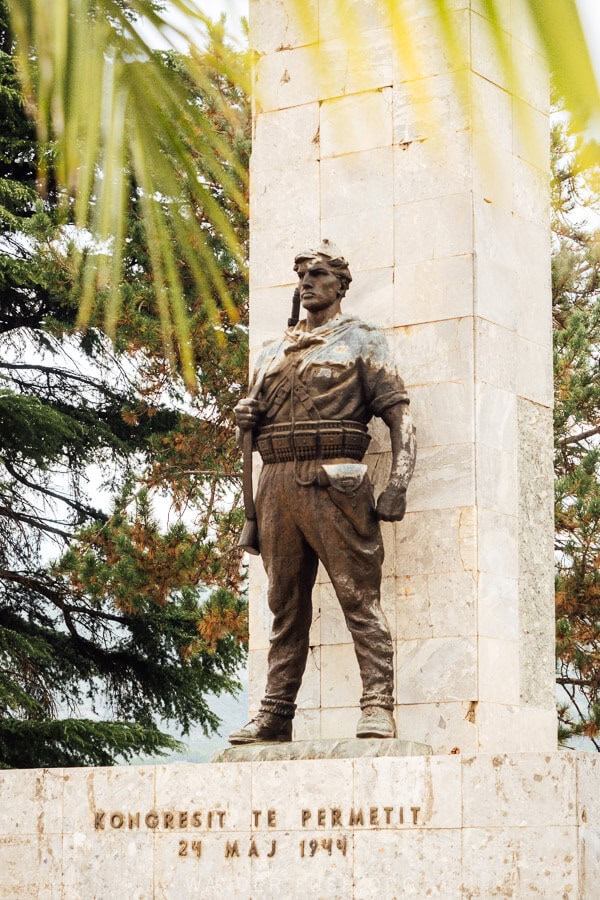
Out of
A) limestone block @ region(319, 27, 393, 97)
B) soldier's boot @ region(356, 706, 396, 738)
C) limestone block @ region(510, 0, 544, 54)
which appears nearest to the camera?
limestone block @ region(510, 0, 544, 54)

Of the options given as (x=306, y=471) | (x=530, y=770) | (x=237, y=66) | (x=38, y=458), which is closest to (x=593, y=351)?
(x=38, y=458)

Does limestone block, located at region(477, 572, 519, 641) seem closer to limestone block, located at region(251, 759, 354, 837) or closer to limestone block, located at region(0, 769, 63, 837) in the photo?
limestone block, located at region(251, 759, 354, 837)

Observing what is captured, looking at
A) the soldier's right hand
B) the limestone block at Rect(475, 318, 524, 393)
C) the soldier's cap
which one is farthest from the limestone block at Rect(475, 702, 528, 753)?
the soldier's cap

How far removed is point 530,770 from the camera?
20.3ft

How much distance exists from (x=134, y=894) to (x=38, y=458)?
11573 millimetres

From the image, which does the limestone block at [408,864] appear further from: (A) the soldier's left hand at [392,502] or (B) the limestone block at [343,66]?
(B) the limestone block at [343,66]

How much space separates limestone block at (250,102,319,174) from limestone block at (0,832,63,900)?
375cm

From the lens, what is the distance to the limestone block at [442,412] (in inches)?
302

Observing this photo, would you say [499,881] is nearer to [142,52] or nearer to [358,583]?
[358,583]

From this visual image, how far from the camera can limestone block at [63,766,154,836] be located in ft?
23.4

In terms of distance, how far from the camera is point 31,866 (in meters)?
7.31

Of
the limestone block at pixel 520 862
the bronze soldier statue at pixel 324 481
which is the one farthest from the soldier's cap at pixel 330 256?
the limestone block at pixel 520 862

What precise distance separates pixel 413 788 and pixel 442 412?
2050mm

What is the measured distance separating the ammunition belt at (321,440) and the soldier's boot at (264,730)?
4.01ft
